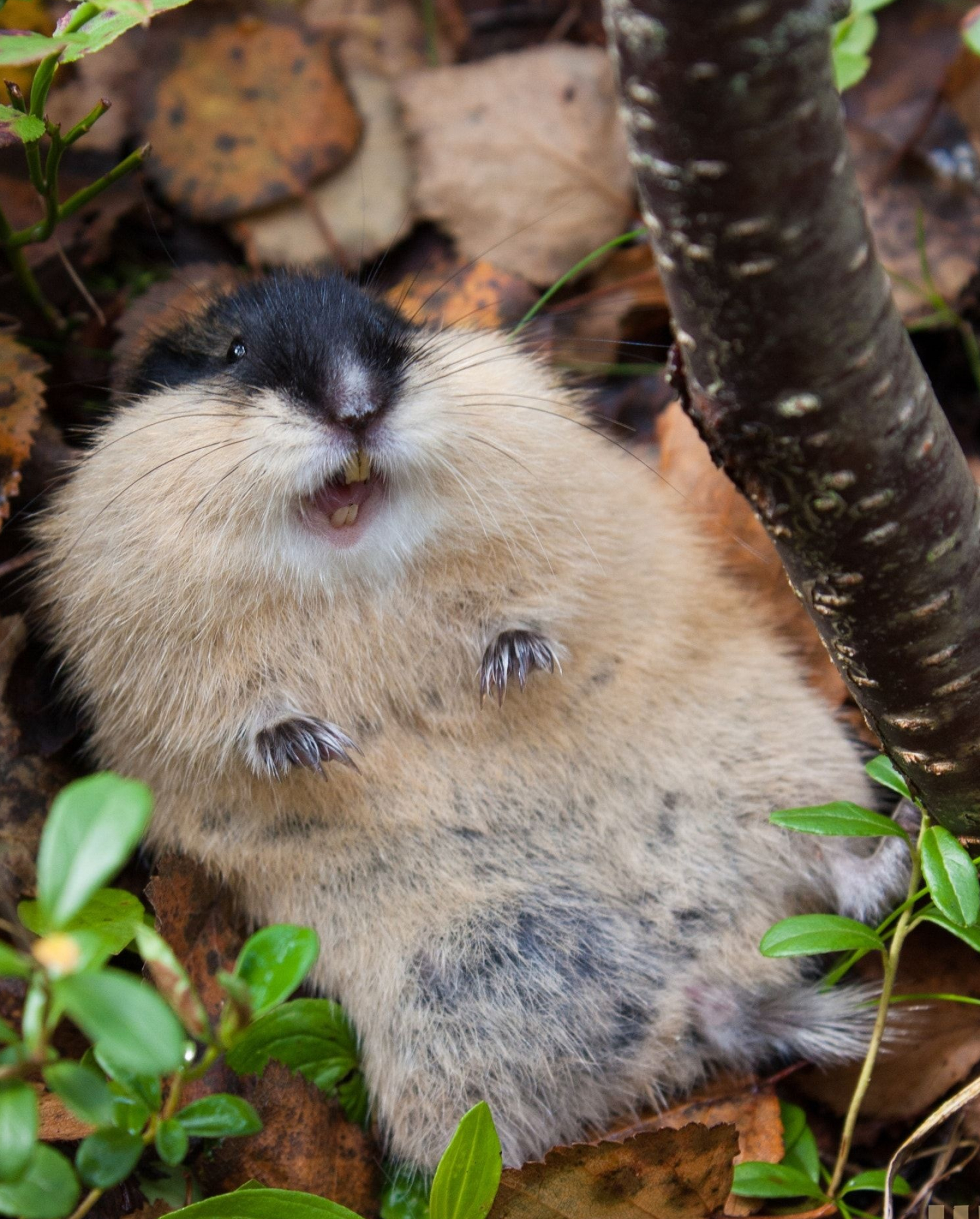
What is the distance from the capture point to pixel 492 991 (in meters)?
2.62

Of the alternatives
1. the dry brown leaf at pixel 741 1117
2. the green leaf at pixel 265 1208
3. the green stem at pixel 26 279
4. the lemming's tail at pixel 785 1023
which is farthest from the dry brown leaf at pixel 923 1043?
the green stem at pixel 26 279

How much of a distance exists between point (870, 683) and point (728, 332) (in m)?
0.81

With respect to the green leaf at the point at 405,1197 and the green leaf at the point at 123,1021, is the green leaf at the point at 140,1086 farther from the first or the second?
the green leaf at the point at 405,1197

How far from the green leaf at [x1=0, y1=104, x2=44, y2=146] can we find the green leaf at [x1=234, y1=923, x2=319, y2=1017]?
5.62 ft

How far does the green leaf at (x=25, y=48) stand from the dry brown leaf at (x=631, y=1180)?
90.1 inches

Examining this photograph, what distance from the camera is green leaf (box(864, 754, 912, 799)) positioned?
236 centimetres

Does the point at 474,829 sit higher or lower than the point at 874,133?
lower

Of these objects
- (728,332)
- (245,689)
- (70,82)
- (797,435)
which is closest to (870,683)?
(797,435)

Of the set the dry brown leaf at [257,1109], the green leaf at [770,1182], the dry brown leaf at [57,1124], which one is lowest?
the dry brown leaf at [257,1109]

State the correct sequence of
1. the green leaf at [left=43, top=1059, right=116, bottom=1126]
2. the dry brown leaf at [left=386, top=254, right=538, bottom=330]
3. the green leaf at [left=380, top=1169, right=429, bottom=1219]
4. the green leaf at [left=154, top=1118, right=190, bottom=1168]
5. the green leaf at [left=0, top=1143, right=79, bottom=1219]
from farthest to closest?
the dry brown leaf at [left=386, top=254, right=538, bottom=330] < the green leaf at [left=380, top=1169, right=429, bottom=1219] < the green leaf at [left=154, top=1118, right=190, bottom=1168] < the green leaf at [left=0, top=1143, right=79, bottom=1219] < the green leaf at [left=43, top=1059, right=116, bottom=1126]

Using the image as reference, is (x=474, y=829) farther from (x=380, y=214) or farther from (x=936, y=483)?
(x=380, y=214)

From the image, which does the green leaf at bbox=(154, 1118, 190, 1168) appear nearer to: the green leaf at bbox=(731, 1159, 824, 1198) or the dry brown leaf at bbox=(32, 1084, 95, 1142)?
the dry brown leaf at bbox=(32, 1084, 95, 1142)

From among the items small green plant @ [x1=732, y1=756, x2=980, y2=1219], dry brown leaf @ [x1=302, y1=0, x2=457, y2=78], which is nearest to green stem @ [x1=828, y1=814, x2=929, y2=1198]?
small green plant @ [x1=732, y1=756, x2=980, y2=1219]

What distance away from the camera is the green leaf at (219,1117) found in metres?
1.82
